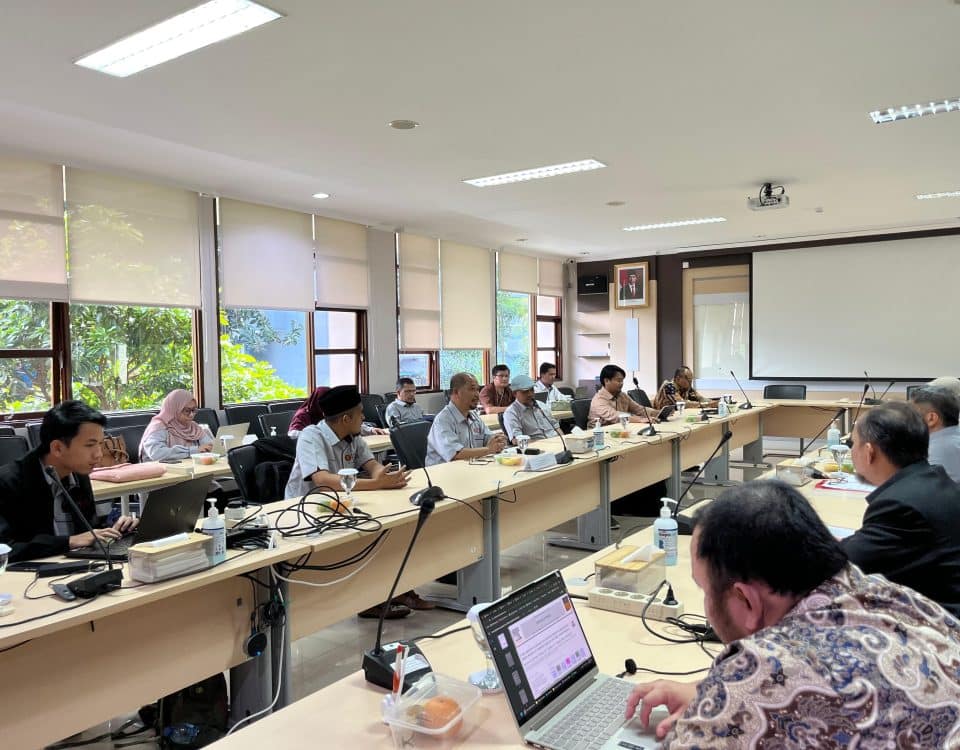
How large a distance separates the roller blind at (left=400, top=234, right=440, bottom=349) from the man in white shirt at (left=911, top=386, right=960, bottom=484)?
6.22m

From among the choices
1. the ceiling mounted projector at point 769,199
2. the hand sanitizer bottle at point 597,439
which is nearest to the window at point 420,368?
the hand sanitizer bottle at point 597,439

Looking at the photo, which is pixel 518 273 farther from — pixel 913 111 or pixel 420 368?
pixel 913 111

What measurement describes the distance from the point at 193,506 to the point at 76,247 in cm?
407

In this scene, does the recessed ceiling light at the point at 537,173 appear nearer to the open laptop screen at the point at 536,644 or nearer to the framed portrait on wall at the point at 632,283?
the open laptop screen at the point at 536,644

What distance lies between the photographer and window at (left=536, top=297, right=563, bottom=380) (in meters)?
11.0

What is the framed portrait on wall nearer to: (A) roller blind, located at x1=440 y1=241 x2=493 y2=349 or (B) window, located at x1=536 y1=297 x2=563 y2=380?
(B) window, located at x1=536 y1=297 x2=563 y2=380

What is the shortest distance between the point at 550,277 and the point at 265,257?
5.29 metres

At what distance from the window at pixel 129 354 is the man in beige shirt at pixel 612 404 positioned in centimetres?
379

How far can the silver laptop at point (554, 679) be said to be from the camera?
1.23m

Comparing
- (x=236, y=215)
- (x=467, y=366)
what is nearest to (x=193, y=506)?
(x=236, y=215)

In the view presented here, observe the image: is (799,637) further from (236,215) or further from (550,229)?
(550,229)

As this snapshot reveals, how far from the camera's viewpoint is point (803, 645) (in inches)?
33.1

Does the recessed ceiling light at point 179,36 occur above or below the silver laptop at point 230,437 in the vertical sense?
above

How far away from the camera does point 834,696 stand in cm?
79
